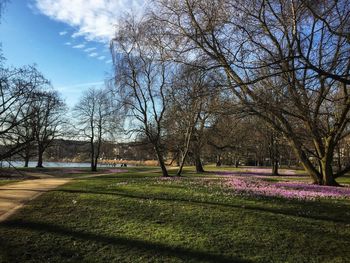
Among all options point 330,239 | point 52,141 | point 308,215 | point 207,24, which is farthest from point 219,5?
point 52,141

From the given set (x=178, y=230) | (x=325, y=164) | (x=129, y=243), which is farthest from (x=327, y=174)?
(x=129, y=243)

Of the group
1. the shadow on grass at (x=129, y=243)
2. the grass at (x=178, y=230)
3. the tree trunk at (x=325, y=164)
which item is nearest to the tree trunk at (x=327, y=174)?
the tree trunk at (x=325, y=164)

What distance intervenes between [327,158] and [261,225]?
12284 millimetres

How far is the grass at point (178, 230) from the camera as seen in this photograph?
7758 mm

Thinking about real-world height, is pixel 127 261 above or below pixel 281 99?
below

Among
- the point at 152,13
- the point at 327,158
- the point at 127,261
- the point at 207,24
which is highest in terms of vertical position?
the point at 152,13

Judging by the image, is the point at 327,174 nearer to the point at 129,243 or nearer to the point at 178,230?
the point at 178,230

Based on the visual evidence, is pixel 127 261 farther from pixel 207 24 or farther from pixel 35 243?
pixel 207 24

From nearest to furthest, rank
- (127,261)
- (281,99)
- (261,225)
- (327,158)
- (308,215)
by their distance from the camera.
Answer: (127,261)
(261,225)
(308,215)
(281,99)
(327,158)

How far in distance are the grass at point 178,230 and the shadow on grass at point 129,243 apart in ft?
0.07

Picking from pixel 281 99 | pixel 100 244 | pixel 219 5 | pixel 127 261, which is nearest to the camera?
pixel 127 261

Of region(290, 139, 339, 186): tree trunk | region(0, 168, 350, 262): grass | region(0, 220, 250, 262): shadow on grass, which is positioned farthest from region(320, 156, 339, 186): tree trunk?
region(0, 220, 250, 262): shadow on grass

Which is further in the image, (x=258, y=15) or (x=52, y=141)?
(x=52, y=141)

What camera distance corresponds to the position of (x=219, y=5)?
12734 millimetres
